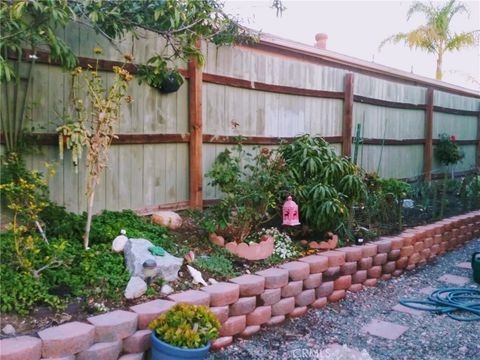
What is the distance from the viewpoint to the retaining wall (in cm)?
224

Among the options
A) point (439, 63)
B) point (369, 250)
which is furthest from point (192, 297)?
point (439, 63)

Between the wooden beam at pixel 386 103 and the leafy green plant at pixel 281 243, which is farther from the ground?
the wooden beam at pixel 386 103

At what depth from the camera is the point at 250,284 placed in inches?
126

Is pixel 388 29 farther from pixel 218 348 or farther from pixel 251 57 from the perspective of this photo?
pixel 218 348

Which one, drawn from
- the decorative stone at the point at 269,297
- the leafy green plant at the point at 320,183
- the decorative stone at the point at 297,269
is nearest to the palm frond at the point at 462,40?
the leafy green plant at the point at 320,183

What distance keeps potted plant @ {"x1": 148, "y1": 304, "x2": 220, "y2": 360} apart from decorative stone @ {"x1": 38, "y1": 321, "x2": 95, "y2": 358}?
13.0 inches

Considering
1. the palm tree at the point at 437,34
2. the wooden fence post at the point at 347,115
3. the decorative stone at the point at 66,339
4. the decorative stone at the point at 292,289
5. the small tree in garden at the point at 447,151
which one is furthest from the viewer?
the palm tree at the point at 437,34

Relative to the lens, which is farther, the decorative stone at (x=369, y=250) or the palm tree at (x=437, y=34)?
the palm tree at (x=437, y=34)

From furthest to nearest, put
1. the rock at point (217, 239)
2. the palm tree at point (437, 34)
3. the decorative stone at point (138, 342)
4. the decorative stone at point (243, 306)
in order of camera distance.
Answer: the palm tree at point (437, 34) < the rock at point (217, 239) < the decorative stone at point (243, 306) < the decorative stone at point (138, 342)

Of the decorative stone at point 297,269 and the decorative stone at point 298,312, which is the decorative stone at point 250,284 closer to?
the decorative stone at point 297,269

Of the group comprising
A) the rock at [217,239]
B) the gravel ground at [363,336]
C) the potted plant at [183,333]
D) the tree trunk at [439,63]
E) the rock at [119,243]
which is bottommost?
the gravel ground at [363,336]

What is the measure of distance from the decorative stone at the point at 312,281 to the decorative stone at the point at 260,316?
1.48 feet

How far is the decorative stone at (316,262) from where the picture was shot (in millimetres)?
3770

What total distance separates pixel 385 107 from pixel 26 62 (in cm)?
554
